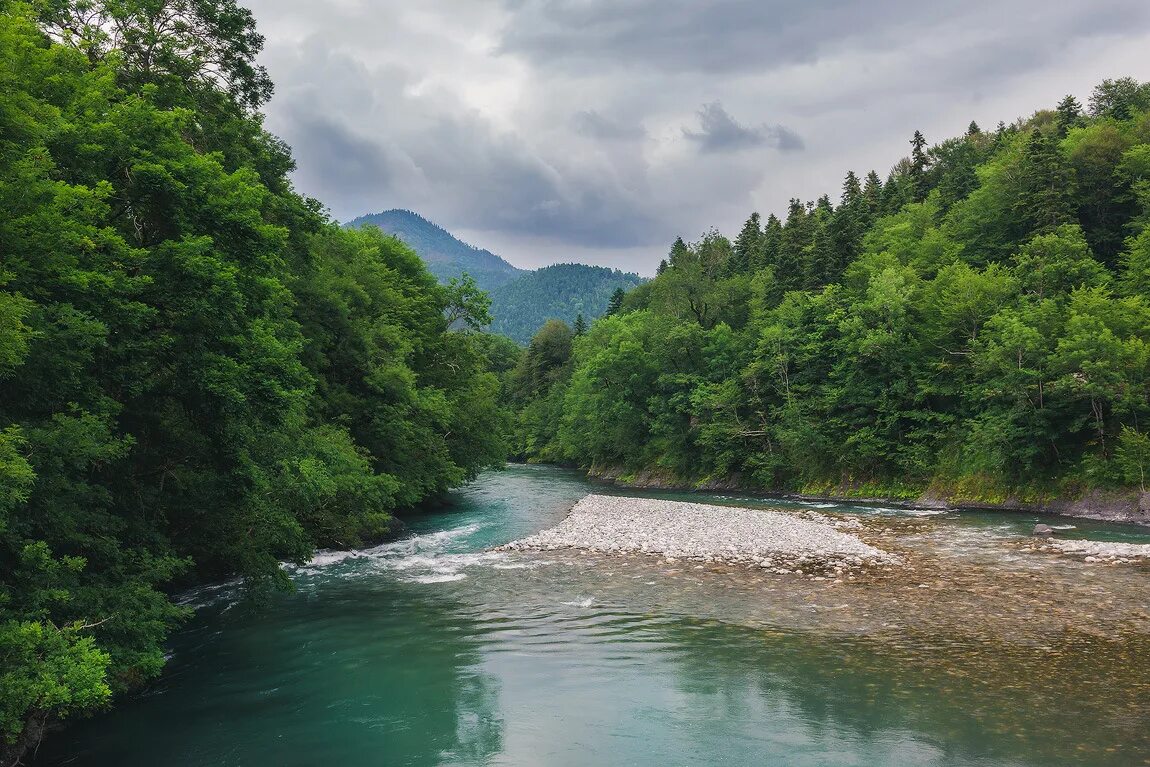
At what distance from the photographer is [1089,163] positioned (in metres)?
52.3

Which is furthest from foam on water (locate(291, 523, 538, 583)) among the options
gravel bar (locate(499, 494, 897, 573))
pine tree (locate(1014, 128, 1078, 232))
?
pine tree (locate(1014, 128, 1078, 232))

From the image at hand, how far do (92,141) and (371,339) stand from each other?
71.0 ft

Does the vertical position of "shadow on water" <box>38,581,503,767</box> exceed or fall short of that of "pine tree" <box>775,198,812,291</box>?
it falls short

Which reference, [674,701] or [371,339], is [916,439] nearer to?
[371,339]

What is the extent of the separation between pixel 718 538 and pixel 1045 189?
4102cm

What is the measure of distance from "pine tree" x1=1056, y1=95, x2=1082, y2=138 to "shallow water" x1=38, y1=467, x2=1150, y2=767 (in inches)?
2288

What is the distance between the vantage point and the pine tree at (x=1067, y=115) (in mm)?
62469

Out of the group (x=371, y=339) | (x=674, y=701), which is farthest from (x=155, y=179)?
(x=371, y=339)

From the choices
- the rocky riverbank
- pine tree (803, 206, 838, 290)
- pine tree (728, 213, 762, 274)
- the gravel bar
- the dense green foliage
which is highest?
pine tree (728, 213, 762, 274)

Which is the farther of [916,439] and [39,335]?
[916,439]

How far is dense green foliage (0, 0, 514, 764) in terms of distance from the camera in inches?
365

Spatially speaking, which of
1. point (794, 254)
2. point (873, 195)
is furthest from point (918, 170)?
point (794, 254)

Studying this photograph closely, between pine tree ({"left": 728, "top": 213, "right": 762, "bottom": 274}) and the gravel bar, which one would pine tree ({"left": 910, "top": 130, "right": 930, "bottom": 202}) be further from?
the gravel bar

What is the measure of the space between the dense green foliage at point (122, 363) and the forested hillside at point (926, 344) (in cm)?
3549
